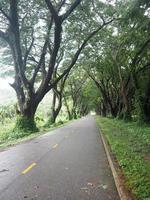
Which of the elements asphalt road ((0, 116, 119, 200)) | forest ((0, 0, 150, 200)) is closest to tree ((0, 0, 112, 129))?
forest ((0, 0, 150, 200))

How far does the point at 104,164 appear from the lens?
31.2 feet

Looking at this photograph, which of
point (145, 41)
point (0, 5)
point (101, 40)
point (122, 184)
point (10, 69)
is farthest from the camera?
point (10, 69)

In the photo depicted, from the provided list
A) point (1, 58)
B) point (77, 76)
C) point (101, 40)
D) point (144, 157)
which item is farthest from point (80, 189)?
point (77, 76)

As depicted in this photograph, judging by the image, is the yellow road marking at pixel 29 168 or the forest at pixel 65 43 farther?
the forest at pixel 65 43

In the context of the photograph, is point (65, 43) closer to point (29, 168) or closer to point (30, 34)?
point (30, 34)

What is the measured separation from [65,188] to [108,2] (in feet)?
62.2

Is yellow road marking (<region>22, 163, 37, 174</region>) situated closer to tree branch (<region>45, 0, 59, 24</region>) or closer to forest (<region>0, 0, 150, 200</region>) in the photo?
forest (<region>0, 0, 150, 200</region>)

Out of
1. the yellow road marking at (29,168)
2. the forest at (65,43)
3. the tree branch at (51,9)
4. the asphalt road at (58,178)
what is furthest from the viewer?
the forest at (65,43)

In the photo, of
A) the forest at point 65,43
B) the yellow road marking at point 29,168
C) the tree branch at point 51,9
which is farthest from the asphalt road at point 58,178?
the tree branch at point 51,9

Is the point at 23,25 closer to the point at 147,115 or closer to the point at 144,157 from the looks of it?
the point at 147,115

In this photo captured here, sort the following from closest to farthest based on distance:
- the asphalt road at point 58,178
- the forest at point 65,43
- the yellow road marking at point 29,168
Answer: the asphalt road at point 58,178 → the yellow road marking at point 29,168 → the forest at point 65,43

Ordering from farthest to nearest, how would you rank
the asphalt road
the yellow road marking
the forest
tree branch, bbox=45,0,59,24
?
the forest → tree branch, bbox=45,0,59,24 → the yellow road marking → the asphalt road

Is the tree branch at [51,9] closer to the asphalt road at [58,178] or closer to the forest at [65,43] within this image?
the forest at [65,43]

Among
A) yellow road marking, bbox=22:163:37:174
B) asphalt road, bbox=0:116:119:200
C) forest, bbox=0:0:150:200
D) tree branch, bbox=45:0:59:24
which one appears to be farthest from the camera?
forest, bbox=0:0:150:200
